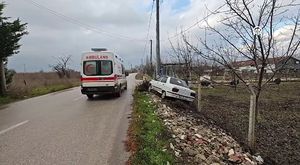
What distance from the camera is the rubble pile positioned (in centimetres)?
771

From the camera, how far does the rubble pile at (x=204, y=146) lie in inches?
303

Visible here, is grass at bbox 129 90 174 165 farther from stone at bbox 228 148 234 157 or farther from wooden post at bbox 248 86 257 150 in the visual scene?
wooden post at bbox 248 86 257 150

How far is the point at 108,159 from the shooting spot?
6.77 m

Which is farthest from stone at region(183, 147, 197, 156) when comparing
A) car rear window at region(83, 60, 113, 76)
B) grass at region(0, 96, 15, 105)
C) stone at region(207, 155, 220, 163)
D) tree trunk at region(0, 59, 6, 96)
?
tree trunk at region(0, 59, 6, 96)

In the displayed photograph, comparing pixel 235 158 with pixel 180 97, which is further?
pixel 180 97

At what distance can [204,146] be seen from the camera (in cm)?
884

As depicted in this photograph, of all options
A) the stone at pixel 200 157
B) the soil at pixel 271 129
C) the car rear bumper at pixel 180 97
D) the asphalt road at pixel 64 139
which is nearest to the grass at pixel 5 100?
the asphalt road at pixel 64 139

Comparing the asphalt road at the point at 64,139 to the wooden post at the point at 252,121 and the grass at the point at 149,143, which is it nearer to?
the grass at the point at 149,143

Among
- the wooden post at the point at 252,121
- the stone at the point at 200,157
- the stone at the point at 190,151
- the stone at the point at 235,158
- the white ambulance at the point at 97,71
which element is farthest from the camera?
the white ambulance at the point at 97,71

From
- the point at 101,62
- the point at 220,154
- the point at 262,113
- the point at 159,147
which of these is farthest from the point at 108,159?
the point at 101,62

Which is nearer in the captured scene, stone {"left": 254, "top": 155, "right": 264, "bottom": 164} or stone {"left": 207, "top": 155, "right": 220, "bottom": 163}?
stone {"left": 207, "top": 155, "right": 220, "bottom": 163}

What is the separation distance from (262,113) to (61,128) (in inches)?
401

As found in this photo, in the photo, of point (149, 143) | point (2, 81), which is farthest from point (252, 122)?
point (2, 81)

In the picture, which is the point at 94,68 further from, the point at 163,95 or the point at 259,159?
the point at 259,159
